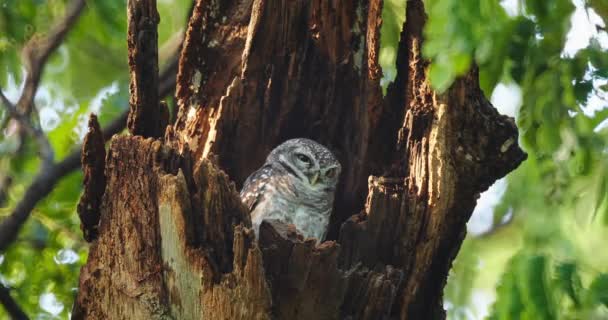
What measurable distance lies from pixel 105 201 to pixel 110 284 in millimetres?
356

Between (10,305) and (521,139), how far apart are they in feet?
8.38

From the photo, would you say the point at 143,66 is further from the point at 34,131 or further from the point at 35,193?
the point at 34,131

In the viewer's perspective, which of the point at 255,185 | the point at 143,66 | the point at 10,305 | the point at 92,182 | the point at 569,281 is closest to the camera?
the point at 569,281

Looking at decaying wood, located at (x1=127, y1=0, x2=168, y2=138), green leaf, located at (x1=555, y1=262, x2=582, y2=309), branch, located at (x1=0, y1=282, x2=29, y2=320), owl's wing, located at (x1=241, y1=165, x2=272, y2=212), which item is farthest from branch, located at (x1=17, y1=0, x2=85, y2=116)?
green leaf, located at (x1=555, y1=262, x2=582, y2=309)

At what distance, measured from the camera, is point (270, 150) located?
5.23 metres

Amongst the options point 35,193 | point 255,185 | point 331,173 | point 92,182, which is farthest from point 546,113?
point 35,193

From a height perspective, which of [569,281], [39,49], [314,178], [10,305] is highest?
[39,49]

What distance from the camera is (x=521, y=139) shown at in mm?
4324

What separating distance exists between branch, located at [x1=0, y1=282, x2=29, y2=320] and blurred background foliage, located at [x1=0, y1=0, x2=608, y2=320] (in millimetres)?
514

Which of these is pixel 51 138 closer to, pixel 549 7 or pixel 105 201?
pixel 105 201

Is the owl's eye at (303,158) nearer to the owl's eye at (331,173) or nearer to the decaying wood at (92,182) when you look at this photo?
the owl's eye at (331,173)

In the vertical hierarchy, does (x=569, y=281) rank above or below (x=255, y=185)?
below

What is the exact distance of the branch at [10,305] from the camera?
15.5 feet

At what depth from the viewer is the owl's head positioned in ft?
16.4
